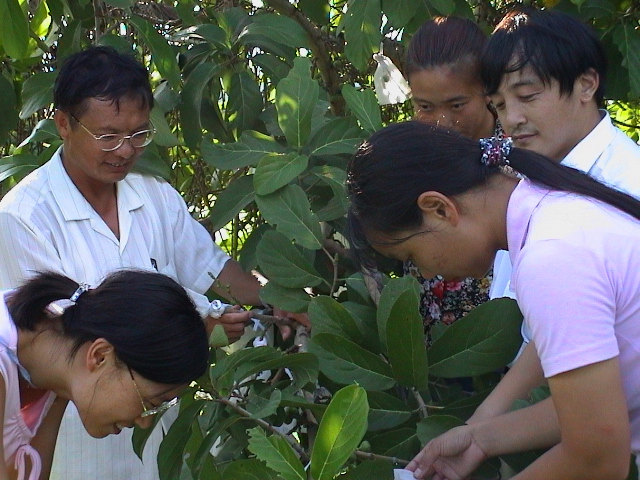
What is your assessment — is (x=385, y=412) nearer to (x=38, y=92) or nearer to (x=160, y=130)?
(x=160, y=130)

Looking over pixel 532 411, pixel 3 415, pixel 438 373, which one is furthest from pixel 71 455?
pixel 532 411

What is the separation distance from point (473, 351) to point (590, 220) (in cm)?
48

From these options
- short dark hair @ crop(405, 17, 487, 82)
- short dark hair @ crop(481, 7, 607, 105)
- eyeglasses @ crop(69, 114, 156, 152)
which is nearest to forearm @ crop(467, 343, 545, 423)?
short dark hair @ crop(481, 7, 607, 105)

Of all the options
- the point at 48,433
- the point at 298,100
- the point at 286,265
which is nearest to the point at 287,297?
the point at 286,265

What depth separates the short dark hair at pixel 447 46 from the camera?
2.07 meters

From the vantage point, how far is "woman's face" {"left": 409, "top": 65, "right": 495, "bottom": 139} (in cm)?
206

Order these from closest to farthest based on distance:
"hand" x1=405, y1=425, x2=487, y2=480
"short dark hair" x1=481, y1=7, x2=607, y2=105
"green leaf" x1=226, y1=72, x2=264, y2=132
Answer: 1. "hand" x1=405, y1=425, x2=487, y2=480
2. "short dark hair" x1=481, y1=7, x2=607, y2=105
3. "green leaf" x1=226, y1=72, x2=264, y2=132

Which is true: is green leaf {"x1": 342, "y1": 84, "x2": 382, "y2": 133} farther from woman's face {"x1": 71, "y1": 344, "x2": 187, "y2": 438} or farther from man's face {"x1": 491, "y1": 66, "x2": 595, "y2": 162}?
woman's face {"x1": 71, "y1": 344, "x2": 187, "y2": 438}

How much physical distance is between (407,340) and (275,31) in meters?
1.14

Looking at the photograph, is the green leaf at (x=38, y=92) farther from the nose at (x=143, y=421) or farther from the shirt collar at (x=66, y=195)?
the nose at (x=143, y=421)

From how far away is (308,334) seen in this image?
1.91 meters

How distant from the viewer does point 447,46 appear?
2.07 meters

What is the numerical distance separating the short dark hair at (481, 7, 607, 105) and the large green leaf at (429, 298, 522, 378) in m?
0.48

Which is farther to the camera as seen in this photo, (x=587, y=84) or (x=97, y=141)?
(x=97, y=141)
